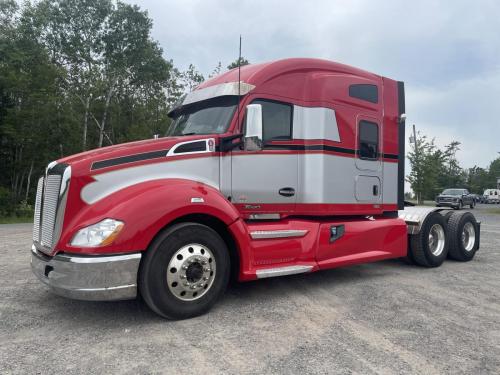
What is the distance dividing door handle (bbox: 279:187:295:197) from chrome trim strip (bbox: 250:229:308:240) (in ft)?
1.64

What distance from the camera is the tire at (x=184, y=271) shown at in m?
3.86

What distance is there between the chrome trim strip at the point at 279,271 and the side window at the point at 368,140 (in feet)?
6.90

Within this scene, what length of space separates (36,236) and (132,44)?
101ft

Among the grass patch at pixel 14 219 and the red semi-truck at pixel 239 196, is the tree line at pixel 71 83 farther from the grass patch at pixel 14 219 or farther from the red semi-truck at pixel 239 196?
the red semi-truck at pixel 239 196

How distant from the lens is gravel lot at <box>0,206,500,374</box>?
9.99ft

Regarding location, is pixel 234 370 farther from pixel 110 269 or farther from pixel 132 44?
pixel 132 44

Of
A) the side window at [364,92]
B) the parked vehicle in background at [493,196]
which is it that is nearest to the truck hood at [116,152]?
the side window at [364,92]

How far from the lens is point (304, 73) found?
5551 mm

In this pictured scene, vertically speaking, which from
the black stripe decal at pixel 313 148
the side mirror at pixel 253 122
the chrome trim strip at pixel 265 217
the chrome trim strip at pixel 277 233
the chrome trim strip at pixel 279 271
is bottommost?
the chrome trim strip at pixel 279 271

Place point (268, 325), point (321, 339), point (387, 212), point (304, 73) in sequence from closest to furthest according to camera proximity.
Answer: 1. point (321, 339)
2. point (268, 325)
3. point (304, 73)
4. point (387, 212)

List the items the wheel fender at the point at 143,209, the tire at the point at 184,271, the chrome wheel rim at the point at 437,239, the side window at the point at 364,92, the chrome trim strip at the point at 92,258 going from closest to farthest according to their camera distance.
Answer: the chrome trim strip at the point at 92,258
the wheel fender at the point at 143,209
the tire at the point at 184,271
the side window at the point at 364,92
the chrome wheel rim at the point at 437,239

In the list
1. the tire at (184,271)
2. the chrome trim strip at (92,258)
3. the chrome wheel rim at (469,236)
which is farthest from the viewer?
the chrome wheel rim at (469,236)

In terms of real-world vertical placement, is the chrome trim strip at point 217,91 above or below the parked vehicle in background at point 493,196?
above

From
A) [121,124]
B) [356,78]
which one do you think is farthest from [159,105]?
[356,78]
